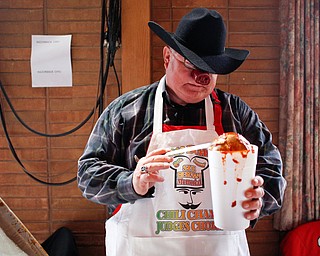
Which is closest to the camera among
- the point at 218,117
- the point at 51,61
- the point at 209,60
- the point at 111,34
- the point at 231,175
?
the point at 231,175

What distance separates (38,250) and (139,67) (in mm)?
1836

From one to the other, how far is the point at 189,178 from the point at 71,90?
1.45 m

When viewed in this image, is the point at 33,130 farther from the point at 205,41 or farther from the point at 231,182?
the point at 231,182

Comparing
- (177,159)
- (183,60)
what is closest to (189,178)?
(177,159)

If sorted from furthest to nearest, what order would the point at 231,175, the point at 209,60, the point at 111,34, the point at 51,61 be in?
the point at 51,61
the point at 111,34
the point at 209,60
the point at 231,175

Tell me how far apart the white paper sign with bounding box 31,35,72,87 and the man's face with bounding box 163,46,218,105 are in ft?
4.23

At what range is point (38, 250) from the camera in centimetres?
74

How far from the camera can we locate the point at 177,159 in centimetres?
141

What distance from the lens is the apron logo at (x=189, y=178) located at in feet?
4.58

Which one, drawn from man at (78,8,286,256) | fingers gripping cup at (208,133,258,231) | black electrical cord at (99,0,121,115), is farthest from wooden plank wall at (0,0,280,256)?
fingers gripping cup at (208,133,258,231)

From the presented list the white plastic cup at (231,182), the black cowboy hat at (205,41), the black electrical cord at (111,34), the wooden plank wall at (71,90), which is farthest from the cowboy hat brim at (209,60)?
the wooden plank wall at (71,90)

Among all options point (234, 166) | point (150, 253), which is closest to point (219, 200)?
point (234, 166)

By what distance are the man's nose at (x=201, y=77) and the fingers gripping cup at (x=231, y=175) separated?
0.25 metres

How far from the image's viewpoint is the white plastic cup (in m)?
1.10
